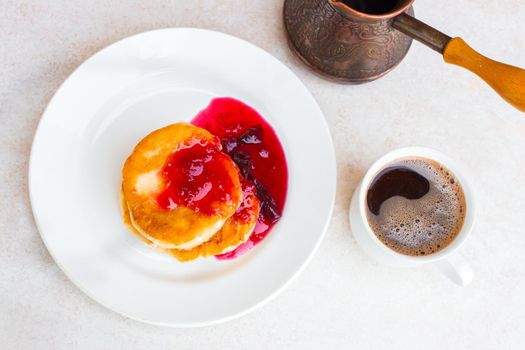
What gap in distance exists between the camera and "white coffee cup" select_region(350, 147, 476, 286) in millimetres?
1450

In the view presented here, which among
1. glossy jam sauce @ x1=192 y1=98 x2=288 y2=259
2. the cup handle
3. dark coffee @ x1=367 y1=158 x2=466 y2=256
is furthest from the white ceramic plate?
the cup handle

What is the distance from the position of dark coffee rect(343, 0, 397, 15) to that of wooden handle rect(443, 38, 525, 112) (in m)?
0.22

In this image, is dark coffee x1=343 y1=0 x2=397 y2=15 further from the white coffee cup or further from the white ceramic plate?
the white coffee cup

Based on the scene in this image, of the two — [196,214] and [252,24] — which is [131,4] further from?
[196,214]

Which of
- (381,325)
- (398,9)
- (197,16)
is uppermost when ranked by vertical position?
(398,9)

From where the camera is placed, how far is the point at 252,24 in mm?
1685

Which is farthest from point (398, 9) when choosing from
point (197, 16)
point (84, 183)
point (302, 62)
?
point (84, 183)

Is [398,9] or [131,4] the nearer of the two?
[398,9]

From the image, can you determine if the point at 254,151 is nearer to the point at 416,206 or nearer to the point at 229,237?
the point at 229,237

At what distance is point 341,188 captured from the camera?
1.63m

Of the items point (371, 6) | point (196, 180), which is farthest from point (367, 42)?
point (196, 180)

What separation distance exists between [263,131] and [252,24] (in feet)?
1.01

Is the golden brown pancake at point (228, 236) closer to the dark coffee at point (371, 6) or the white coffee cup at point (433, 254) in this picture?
the white coffee cup at point (433, 254)

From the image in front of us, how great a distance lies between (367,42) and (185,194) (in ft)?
1.85
